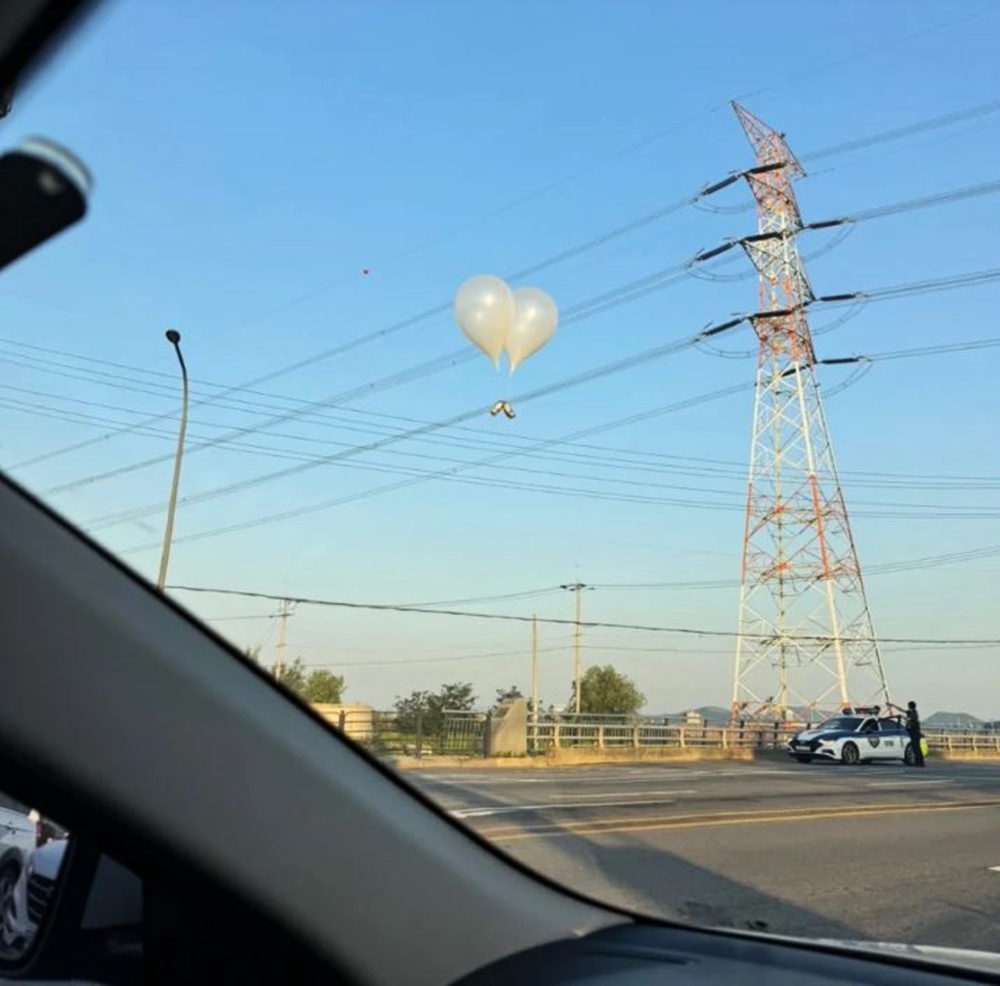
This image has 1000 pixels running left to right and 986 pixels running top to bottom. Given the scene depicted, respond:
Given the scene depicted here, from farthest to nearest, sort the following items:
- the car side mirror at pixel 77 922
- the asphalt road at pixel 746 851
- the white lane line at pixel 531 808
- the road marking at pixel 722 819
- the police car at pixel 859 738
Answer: the police car at pixel 859 738 < the road marking at pixel 722 819 < the asphalt road at pixel 746 851 < the white lane line at pixel 531 808 < the car side mirror at pixel 77 922

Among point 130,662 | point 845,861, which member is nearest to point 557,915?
point 130,662

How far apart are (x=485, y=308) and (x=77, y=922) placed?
8.84ft

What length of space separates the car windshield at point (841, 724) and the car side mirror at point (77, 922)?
21.6 meters

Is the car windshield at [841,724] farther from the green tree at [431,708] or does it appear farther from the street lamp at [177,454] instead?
the street lamp at [177,454]

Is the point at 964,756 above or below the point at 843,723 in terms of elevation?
below

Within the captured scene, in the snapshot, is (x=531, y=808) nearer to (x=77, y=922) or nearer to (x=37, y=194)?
(x=77, y=922)

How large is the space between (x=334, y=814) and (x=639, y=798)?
14.4 feet

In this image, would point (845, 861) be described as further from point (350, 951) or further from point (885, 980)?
point (350, 951)

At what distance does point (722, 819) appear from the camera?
5.20 meters

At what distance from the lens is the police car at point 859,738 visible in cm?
2027

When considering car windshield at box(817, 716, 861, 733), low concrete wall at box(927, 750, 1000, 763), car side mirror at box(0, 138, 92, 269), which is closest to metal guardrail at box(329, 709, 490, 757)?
car side mirror at box(0, 138, 92, 269)

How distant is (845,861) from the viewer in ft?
13.3

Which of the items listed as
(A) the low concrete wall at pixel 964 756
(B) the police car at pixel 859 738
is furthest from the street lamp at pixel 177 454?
(A) the low concrete wall at pixel 964 756

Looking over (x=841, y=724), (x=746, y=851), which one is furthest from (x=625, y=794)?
(x=841, y=724)
